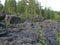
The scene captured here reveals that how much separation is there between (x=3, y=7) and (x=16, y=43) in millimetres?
22608

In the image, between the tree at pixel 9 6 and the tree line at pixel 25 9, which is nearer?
the tree at pixel 9 6

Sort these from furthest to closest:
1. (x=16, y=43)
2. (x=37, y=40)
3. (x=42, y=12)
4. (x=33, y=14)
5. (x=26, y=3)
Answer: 1. (x=42, y=12)
2. (x=26, y=3)
3. (x=33, y=14)
4. (x=37, y=40)
5. (x=16, y=43)

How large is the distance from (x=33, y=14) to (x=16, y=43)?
2246cm

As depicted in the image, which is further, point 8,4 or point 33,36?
point 8,4

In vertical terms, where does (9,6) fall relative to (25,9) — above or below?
above

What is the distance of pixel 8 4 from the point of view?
32.7 m

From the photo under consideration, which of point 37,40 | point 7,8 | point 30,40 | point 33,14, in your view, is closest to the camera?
point 30,40

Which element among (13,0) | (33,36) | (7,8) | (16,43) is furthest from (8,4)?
(16,43)

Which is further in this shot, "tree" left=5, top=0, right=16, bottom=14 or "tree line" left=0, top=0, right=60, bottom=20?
"tree line" left=0, top=0, right=60, bottom=20

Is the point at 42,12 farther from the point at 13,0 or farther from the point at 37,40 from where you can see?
the point at 37,40

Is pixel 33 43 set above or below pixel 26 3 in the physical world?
below

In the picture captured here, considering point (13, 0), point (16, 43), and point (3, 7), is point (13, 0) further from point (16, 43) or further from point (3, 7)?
point (16, 43)

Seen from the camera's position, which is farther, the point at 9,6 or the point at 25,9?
the point at 25,9

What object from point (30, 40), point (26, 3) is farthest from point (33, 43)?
point (26, 3)
